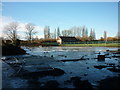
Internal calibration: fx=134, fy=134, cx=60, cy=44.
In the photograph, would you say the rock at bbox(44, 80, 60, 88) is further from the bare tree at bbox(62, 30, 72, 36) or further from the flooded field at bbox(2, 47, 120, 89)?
the bare tree at bbox(62, 30, 72, 36)

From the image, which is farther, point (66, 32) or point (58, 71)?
point (66, 32)

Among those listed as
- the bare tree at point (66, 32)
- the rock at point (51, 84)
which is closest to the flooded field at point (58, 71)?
the rock at point (51, 84)

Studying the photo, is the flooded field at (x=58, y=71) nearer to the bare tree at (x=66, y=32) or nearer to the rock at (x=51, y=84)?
the rock at (x=51, y=84)

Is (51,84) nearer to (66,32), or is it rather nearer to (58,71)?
(58,71)

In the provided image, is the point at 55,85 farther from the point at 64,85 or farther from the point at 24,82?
the point at 24,82

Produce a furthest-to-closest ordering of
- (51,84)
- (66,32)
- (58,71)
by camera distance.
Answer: (66,32) < (58,71) < (51,84)

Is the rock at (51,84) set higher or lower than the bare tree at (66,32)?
lower

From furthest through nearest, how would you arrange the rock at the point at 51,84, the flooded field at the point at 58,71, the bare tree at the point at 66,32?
the bare tree at the point at 66,32
the flooded field at the point at 58,71
the rock at the point at 51,84

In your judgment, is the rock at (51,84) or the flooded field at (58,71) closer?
the rock at (51,84)

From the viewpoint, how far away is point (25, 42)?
73.2 metres

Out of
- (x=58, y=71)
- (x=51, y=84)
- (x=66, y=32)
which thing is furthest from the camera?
(x=66, y=32)

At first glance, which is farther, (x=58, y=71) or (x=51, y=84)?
(x=58, y=71)

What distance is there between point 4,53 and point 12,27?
37316 millimetres

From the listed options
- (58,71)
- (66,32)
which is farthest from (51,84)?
(66,32)
